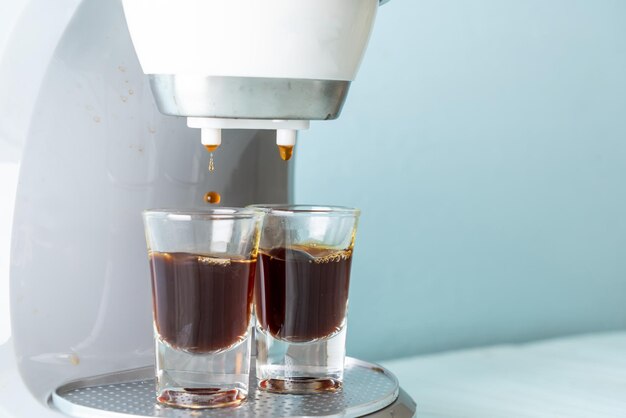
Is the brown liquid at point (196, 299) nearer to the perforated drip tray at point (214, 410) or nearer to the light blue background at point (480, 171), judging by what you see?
the perforated drip tray at point (214, 410)

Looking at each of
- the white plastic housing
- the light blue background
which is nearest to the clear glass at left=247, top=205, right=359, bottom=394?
the white plastic housing

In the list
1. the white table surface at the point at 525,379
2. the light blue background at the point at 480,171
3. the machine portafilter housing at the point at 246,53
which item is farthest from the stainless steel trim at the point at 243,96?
the light blue background at the point at 480,171

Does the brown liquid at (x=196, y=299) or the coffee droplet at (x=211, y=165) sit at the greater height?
the coffee droplet at (x=211, y=165)

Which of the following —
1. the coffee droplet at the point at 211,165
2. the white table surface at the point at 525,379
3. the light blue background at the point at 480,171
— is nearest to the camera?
the coffee droplet at the point at 211,165

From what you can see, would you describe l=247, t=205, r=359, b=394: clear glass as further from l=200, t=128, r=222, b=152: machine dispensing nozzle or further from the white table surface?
the white table surface

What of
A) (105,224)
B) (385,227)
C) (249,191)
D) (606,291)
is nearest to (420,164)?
(385,227)

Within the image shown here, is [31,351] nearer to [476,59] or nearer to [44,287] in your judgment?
[44,287]
